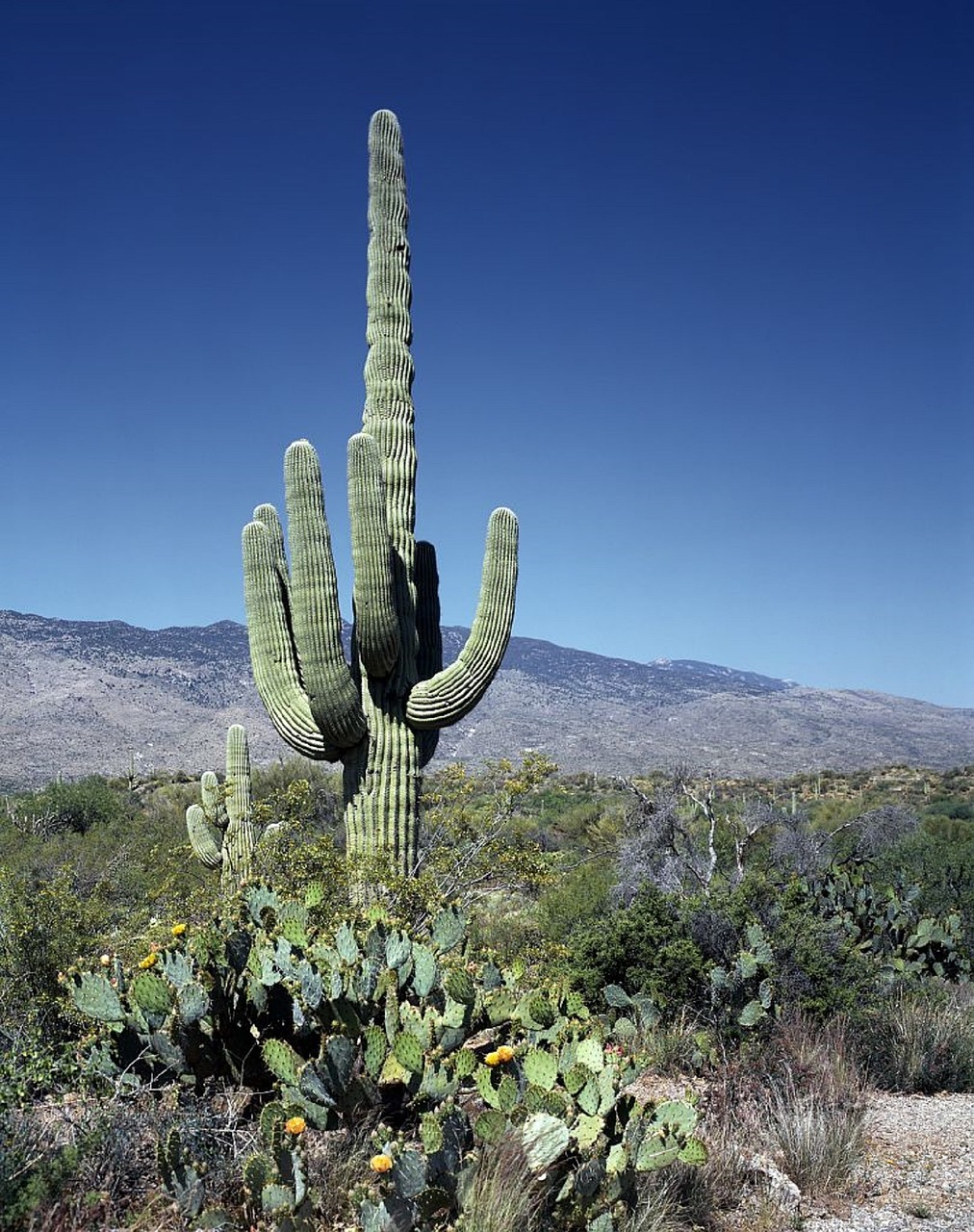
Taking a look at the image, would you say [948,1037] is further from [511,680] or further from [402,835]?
[511,680]

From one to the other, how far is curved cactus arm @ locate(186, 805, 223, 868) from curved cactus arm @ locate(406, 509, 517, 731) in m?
4.57

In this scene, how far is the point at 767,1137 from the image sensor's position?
516 centimetres

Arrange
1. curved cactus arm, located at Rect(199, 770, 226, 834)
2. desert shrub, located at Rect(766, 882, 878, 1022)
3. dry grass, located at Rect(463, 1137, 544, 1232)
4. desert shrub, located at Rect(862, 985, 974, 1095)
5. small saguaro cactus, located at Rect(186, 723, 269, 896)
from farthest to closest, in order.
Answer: curved cactus arm, located at Rect(199, 770, 226, 834) < small saguaro cactus, located at Rect(186, 723, 269, 896) < desert shrub, located at Rect(766, 882, 878, 1022) < desert shrub, located at Rect(862, 985, 974, 1095) < dry grass, located at Rect(463, 1137, 544, 1232)

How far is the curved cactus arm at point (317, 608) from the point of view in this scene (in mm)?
8297

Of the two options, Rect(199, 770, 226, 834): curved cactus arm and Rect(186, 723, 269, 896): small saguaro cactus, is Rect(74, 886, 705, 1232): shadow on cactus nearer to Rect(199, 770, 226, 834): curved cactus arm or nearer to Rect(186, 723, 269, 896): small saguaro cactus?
Rect(186, 723, 269, 896): small saguaro cactus

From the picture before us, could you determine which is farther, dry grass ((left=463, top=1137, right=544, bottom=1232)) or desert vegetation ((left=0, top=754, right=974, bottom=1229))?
desert vegetation ((left=0, top=754, right=974, bottom=1229))

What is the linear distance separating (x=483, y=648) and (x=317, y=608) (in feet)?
5.42

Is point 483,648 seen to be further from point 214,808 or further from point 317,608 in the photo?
point 214,808

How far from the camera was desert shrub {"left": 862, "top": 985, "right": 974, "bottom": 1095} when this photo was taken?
6.63m

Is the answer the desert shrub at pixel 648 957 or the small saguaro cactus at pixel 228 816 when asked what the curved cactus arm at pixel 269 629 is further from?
the desert shrub at pixel 648 957

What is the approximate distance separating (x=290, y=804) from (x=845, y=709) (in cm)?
9526

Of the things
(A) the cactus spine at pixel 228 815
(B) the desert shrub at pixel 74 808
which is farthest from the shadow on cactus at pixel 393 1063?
(B) the desert shrub at pixel 74 808

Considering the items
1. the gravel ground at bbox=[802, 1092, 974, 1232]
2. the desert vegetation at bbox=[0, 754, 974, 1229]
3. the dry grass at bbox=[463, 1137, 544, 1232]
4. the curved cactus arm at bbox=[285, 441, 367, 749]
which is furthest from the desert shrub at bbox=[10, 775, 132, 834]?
the dry grass at bbox=[463, 1137, 544, 1232]

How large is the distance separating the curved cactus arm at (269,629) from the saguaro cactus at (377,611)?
13mm
